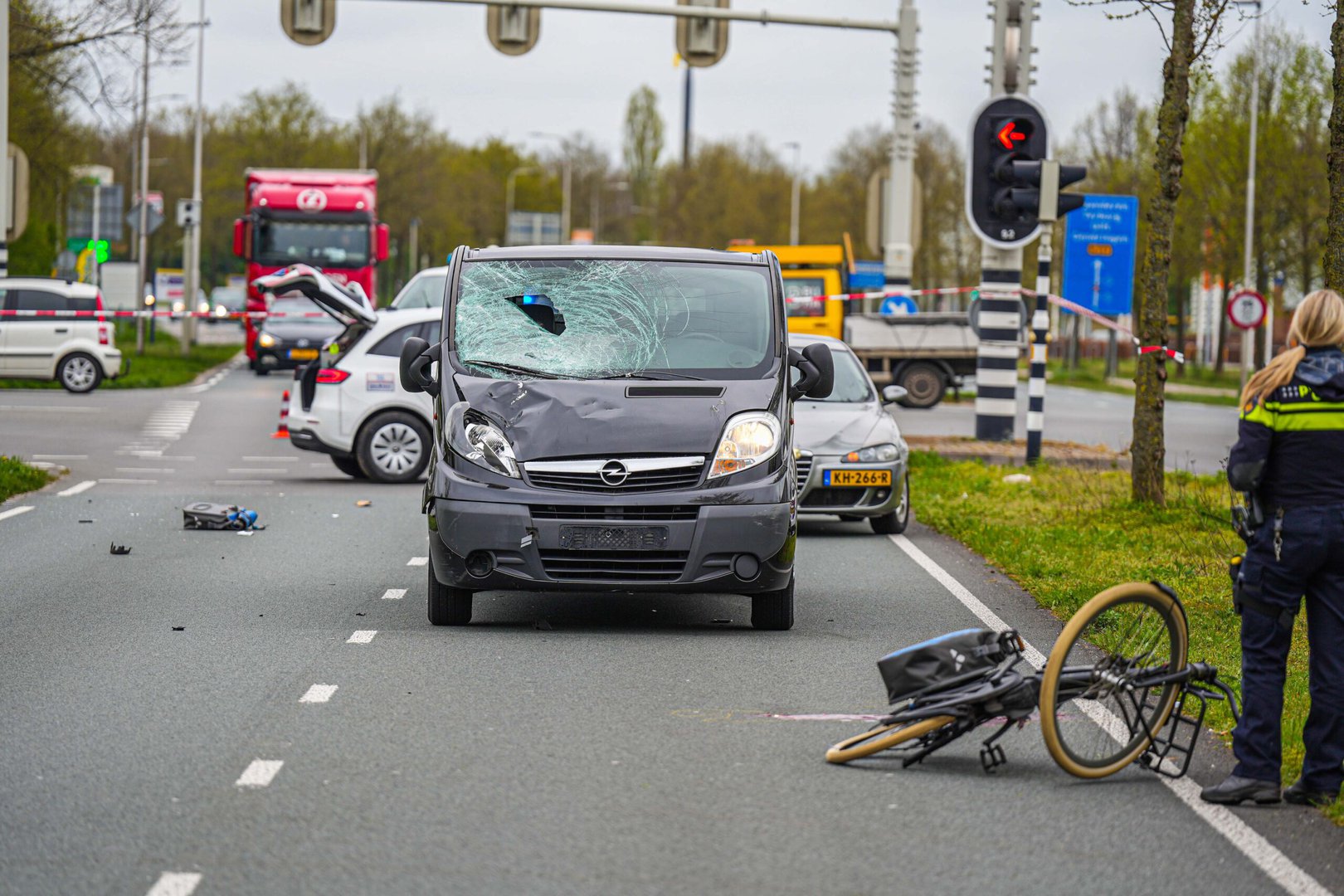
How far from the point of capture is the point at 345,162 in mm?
74625

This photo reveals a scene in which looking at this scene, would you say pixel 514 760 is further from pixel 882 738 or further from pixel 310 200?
pixel 310 200

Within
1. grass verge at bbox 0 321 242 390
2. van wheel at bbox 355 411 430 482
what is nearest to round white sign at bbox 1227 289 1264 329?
grass verge at bbox 0 321 242 390

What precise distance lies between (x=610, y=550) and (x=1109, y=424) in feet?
A: 82.0

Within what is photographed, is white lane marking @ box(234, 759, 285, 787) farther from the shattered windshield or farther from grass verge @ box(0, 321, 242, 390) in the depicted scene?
grass verge @ box(0, 321, 242, 390)

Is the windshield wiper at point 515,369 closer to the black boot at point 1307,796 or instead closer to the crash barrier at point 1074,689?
the crash barrier at point 1074,689

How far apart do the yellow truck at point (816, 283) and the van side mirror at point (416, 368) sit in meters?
27.5

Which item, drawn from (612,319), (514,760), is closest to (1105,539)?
(612,319)

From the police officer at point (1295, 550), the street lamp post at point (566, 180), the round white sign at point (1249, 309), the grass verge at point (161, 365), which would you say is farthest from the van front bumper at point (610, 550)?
the street lamp post at point (566, 180)

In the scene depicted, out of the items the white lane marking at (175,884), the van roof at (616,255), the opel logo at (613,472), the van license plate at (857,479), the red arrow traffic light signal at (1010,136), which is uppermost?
the red arrow traffic light signal at (1010,136)

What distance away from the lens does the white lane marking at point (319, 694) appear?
300 inches

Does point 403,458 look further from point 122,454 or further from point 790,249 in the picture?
point 790,249

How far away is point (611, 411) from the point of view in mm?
9492

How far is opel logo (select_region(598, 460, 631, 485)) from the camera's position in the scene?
9273mm

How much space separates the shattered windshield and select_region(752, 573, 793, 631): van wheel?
3.64ft
